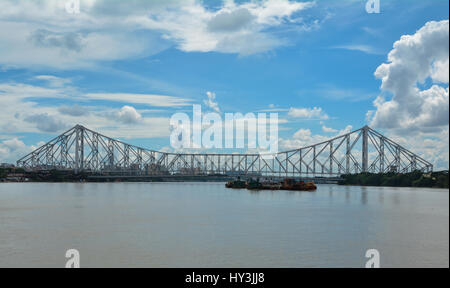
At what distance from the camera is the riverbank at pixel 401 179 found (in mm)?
84625

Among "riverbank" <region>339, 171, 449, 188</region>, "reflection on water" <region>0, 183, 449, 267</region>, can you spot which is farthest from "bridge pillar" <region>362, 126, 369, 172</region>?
"reflection on water" <region>0, 183, 449, 267</region>

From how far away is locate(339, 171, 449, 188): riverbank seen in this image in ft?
278

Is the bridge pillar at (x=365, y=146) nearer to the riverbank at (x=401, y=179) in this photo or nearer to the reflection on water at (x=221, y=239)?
the riverbank at (x=401, y=179)

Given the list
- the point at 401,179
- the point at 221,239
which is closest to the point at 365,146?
the point at 401,179

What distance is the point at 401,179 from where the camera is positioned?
99688 millimetres

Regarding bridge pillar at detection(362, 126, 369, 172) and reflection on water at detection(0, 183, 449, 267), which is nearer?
reflection on water at detection(0, 183, 449, 267)

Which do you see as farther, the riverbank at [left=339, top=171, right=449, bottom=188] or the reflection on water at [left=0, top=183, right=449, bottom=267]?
the riverbank at [left=339, top=171, right=449, bottom=188]

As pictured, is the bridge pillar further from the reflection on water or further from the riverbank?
the reflection on water

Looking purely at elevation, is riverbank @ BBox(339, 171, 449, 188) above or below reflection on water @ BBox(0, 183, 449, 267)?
above

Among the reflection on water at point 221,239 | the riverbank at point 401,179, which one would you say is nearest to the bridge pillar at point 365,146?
the riverbank at point 401,179
